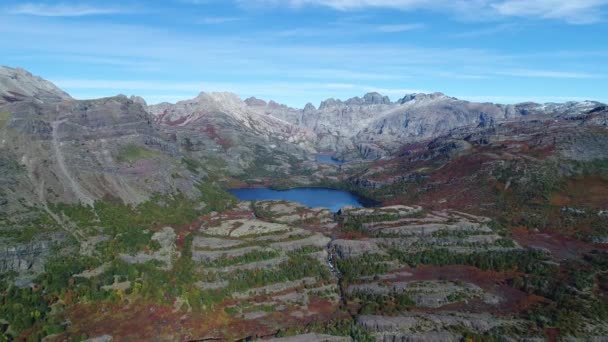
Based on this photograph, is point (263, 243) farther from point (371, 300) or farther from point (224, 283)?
point (371, 300)

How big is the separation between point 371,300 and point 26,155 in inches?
5485

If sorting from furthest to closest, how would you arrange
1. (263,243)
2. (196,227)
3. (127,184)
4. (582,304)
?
(127,184) → (196,227) → (263,243) → (582,304)

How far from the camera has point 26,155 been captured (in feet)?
581

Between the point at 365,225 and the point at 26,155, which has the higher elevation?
the point at 26,155

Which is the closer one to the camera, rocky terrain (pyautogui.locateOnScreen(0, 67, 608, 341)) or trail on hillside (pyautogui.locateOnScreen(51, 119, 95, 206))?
rocky terrain (pyautogui.locateOnScreen(0, 67, 608, 341))

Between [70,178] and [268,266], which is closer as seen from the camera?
[268,266]

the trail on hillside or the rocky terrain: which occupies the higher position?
the trail on hillside

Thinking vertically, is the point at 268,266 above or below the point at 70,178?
Result: below

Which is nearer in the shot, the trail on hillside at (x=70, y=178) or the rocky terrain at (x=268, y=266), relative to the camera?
the rocky terrain at (x=268, y=266)

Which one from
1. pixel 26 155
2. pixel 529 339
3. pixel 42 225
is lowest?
pixel 529 339

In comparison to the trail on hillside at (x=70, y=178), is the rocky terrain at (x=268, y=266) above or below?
below

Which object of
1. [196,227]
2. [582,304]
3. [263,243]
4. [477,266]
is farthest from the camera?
[196,227]

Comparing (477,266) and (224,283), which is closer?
(224,283)

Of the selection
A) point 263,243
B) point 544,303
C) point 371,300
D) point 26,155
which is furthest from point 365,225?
point 26,155
